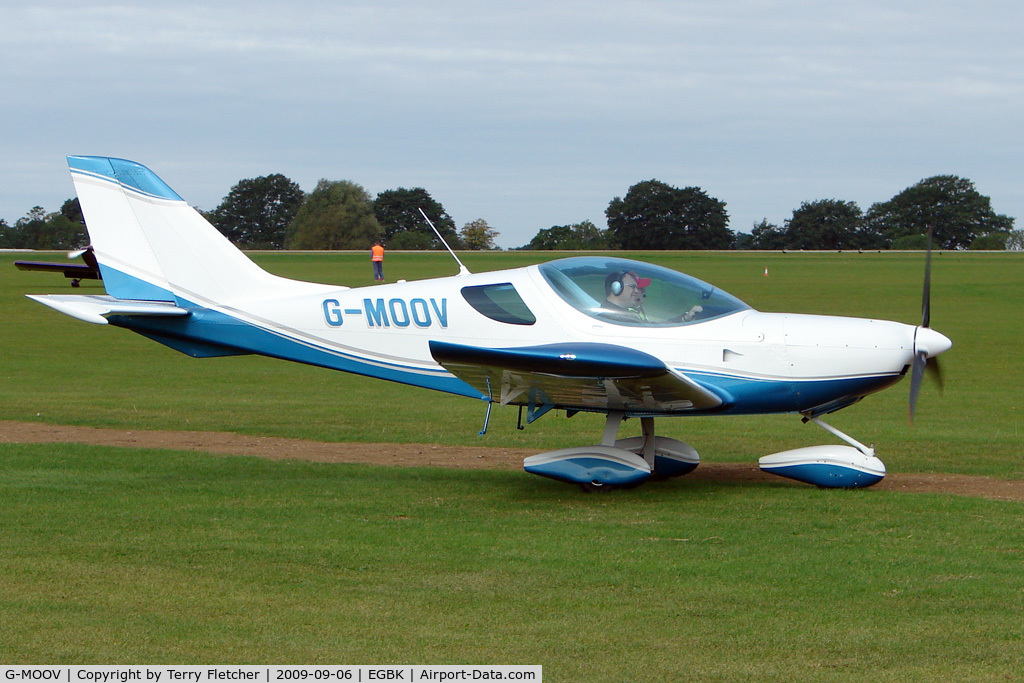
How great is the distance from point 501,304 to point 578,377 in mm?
1386

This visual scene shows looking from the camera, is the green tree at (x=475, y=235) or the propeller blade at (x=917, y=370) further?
the green tree at (x=475, y=235)

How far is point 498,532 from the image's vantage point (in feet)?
26.6

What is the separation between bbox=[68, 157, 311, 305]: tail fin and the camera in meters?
10.9

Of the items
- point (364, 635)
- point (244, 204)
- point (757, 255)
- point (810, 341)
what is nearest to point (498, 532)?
point (364, 635)

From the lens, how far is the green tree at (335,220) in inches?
3243

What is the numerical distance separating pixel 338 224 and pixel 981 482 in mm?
75529

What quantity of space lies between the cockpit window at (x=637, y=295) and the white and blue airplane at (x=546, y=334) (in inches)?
0.5

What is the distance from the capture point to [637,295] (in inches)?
373

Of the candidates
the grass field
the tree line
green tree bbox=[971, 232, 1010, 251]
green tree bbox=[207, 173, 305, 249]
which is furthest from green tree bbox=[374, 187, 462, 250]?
the grass field

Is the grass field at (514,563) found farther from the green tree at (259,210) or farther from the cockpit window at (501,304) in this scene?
the green tree at (259,210)

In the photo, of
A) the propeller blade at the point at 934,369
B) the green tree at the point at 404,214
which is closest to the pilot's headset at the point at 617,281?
the propeller blade at the point at 934,369

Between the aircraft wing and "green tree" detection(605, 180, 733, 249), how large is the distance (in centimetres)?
8603

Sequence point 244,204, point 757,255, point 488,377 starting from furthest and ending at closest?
point 244,204 < point 757,255 < point 488,377

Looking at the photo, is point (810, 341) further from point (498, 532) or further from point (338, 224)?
point (338, 224)
